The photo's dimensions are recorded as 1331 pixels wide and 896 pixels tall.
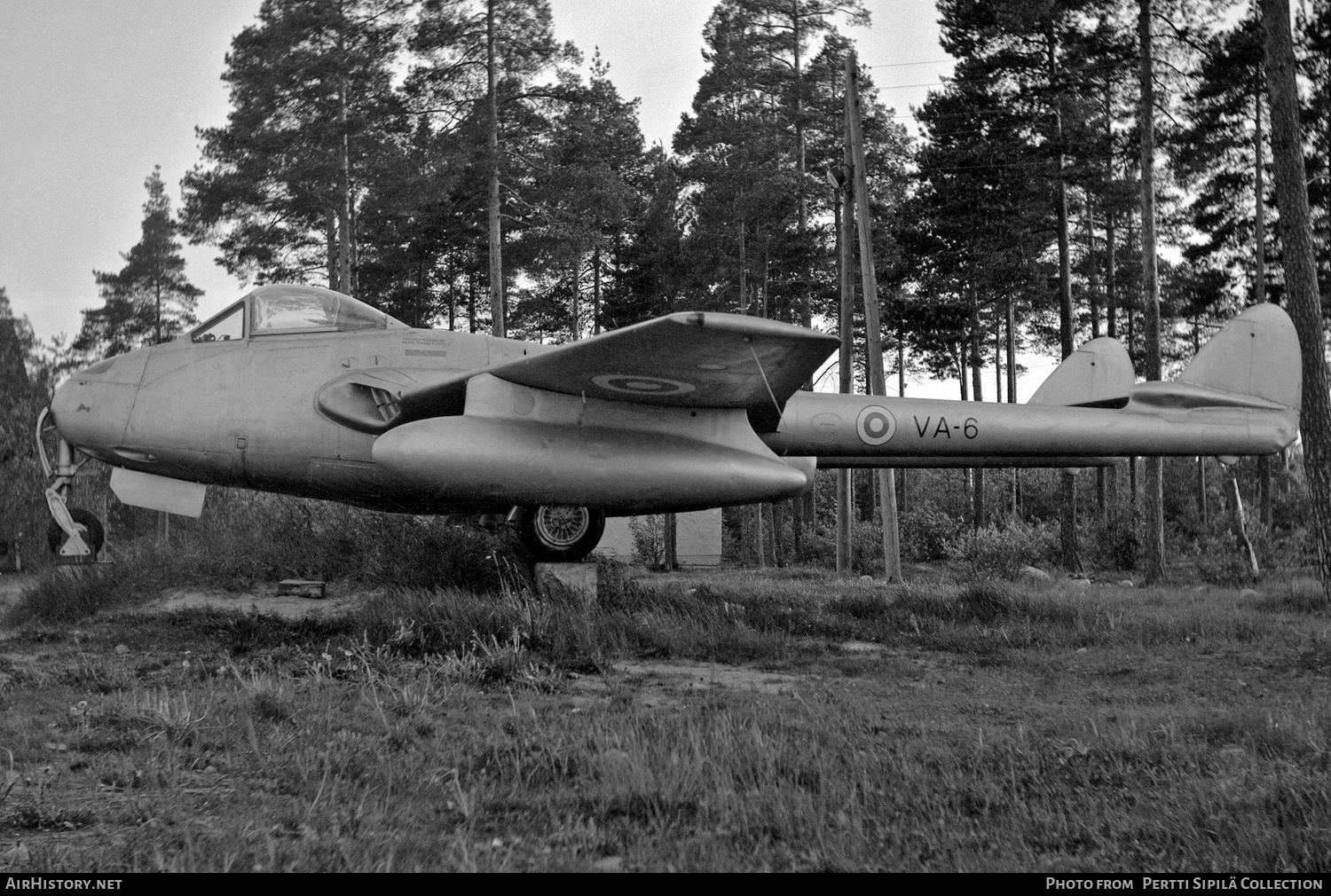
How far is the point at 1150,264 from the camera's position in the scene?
1666 cm

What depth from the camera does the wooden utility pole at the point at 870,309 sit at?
52.9ft

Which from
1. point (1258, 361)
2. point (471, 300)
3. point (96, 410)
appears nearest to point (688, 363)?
point (96, 410)

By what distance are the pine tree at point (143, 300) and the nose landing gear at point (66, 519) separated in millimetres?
35381

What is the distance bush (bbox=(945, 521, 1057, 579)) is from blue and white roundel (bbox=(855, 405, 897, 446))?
9763 mm

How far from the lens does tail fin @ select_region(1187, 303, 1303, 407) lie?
9.53m

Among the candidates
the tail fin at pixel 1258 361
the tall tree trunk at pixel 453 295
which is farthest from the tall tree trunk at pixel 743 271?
the tail fin at pixel 1258 361

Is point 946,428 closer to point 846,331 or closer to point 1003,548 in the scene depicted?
point 846,331

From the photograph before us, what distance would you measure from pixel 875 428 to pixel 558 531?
3192mm

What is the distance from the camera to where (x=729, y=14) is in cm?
2870

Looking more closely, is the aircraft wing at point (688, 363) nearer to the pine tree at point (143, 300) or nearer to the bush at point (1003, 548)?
the bush at point (1003, 548)

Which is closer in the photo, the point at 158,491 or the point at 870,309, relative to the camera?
the point at 158,491

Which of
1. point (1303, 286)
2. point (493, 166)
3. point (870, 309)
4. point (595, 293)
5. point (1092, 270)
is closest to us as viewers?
point (1303, 286)

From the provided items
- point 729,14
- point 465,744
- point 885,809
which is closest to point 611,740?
point 465,744

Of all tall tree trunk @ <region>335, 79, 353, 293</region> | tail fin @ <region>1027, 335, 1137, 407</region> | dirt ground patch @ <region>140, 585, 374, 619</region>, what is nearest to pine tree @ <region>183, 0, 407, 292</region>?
tall tree trunk @ <region>335, 79, 353, 293</region>
